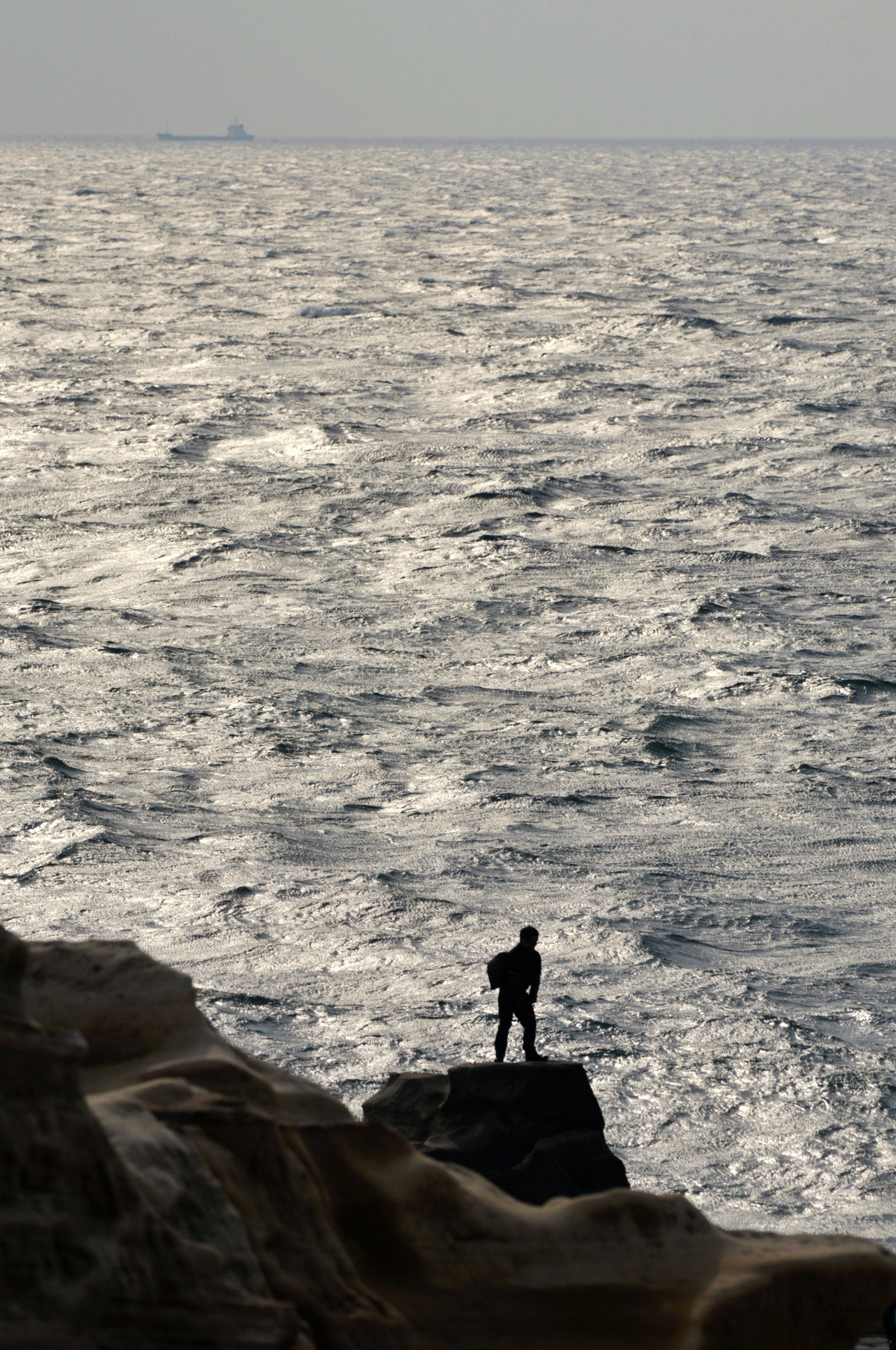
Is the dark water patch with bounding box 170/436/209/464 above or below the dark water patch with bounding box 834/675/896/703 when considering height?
above

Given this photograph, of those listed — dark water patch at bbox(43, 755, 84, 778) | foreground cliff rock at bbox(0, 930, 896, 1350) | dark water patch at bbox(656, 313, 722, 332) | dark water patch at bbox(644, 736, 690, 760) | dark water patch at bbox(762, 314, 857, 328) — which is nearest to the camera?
foreground cliff rock at bbox(0, 930, 896, 1350)

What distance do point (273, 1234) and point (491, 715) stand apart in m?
15.7

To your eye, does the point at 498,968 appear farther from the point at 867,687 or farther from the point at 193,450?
the point at 193,450

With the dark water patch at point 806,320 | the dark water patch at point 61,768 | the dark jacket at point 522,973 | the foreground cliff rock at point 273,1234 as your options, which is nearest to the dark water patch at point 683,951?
the dark jacket at point 522,973

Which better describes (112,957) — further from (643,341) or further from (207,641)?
(643,341)

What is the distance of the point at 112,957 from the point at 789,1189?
7.06 metres

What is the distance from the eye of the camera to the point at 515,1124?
9.87m

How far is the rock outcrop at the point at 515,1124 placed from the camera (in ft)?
31.3

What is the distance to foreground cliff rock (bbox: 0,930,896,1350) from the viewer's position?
4.98m

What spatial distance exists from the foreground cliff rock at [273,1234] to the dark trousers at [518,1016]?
4810 millimetres

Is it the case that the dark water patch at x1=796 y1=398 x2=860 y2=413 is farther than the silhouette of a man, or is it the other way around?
the dark water patch at x1=796 y1=398 x2=860 y2=413

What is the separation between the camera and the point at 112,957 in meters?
6.65

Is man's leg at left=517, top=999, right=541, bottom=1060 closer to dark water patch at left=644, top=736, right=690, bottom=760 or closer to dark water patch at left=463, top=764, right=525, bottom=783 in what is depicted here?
dark water patch at left=463, top=764, right=525, bottom=783

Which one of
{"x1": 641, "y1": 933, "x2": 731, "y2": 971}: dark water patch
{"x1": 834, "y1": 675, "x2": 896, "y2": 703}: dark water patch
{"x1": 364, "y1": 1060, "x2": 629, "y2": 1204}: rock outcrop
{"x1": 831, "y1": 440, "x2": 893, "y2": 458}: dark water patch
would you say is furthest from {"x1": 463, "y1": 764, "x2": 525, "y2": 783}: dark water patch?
{"x1": 831, "y1": 440, "x2": 893, "y2": 458}: dark water patch
